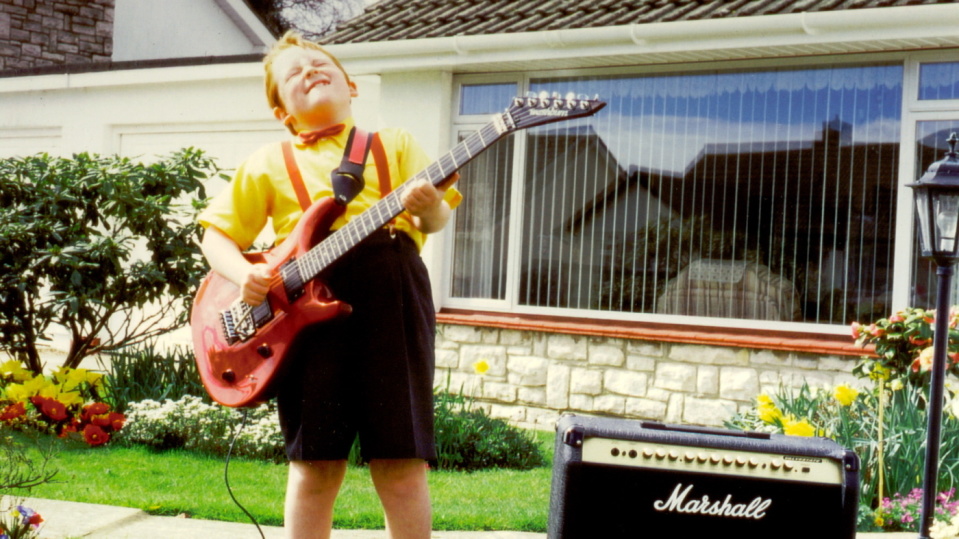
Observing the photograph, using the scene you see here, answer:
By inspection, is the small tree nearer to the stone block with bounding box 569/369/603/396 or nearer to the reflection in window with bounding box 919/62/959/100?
the stone block with bounding box 569/369/603/396

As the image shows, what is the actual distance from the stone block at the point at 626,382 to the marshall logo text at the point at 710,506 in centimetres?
433

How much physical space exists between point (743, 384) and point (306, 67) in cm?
454

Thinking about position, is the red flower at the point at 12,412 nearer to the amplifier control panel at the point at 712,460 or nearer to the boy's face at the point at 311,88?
the boy's face at the point at 311,88

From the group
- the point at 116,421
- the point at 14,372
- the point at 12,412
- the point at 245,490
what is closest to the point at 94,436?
the point at 116,421

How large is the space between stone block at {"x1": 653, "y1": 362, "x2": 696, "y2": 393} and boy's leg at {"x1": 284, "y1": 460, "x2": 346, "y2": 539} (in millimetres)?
4527

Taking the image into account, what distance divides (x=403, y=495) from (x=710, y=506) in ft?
2.43

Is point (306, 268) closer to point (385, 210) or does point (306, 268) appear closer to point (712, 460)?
point (385, 210)

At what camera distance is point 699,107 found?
6.89 meters

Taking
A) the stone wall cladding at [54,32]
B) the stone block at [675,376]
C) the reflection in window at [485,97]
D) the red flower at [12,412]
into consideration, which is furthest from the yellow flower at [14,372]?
the stone wall cladding at [54,32]

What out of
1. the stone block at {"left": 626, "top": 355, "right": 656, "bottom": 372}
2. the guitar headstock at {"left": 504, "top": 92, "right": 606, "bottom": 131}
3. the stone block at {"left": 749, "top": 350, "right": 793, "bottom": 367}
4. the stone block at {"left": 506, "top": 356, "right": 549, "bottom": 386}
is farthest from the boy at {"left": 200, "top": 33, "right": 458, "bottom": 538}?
the stone block at {"left": 506, "top": 356, "right": 549, "bottom": 386}

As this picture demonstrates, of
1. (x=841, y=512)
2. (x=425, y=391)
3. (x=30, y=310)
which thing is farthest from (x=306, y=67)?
(x=30, y=310)

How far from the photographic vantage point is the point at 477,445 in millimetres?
5297

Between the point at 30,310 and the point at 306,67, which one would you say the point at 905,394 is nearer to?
the point at 306,67

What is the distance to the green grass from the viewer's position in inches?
155
